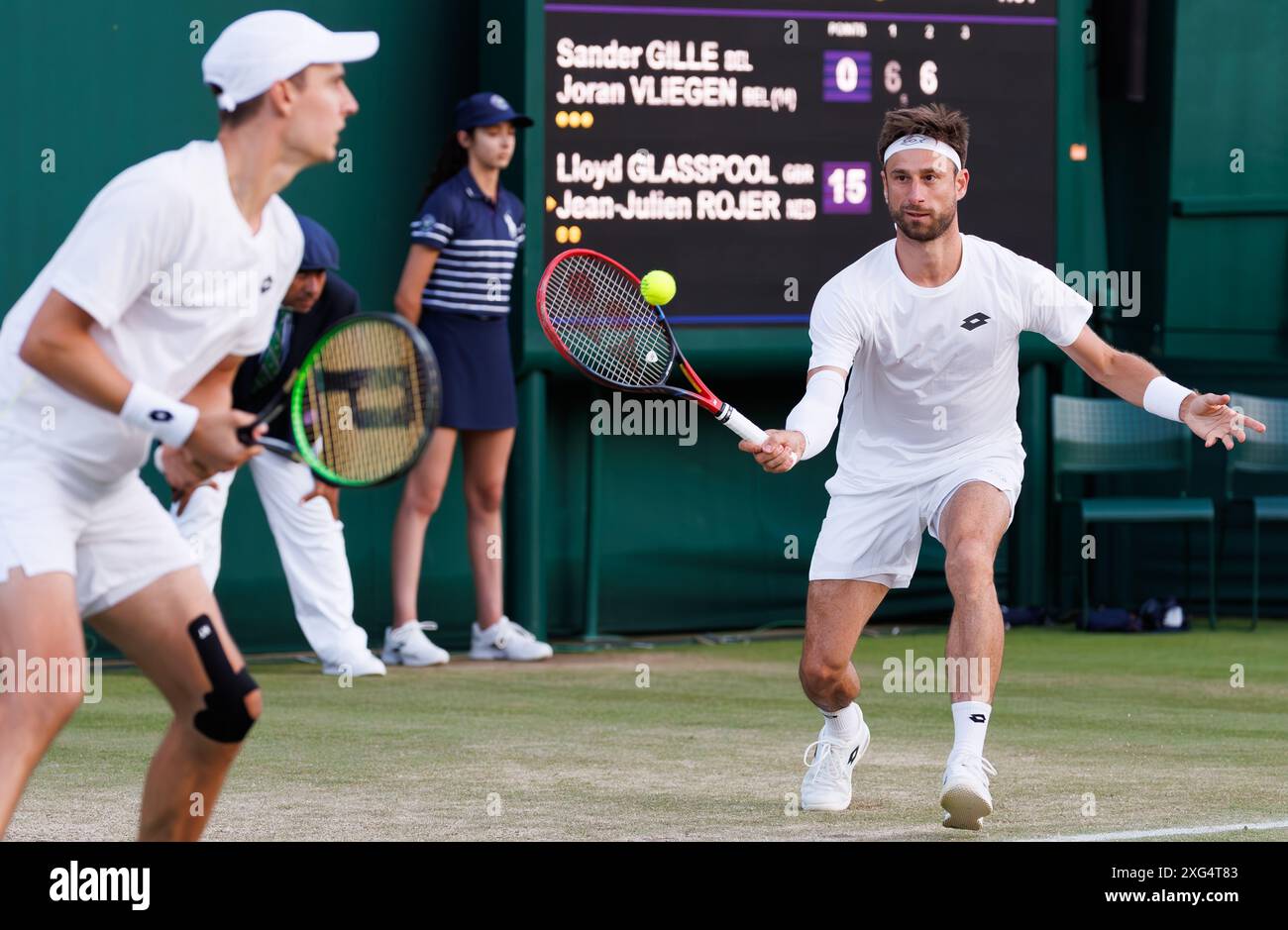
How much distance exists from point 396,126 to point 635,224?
49.5 inches

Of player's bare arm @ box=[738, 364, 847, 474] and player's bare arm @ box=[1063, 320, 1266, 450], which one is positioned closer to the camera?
player's bare arm @ box=[738, 364, 847, 474]

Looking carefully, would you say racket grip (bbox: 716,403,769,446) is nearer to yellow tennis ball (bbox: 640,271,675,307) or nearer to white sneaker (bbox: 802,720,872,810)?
yellow tennis ball (bbox: 640,271,675,307)

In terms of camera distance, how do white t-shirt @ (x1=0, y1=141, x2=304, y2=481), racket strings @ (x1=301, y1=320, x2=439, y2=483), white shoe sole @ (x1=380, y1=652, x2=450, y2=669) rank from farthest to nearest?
white shoe sole @ (x1=380, y1=652, x2=450, y2=669) → racket strings @ (x1=301, y1=320, x2=439, y2=483) → white t-shirt @ (x1=0, y1=141, x2=304, y2=481)

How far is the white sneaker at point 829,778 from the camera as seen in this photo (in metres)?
5.67

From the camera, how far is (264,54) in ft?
12.8

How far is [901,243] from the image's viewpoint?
5.82m

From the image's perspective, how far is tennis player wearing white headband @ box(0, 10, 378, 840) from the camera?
375cm

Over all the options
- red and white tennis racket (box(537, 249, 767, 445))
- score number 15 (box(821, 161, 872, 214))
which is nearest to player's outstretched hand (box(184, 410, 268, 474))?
red and white tennis racket (box(537, 249, 767, 445))

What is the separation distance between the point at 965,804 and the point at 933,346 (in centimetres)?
126

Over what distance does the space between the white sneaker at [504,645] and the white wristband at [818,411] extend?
12.9ft

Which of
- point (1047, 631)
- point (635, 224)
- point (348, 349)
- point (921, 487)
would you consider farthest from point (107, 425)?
point (1047, 631)

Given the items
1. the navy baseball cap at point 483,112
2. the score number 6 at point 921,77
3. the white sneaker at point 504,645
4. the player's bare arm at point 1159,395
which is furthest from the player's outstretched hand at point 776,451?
the score number 6 at point 921,77

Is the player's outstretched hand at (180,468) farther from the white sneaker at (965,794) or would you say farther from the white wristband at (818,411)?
the white sneaker at (965,794)

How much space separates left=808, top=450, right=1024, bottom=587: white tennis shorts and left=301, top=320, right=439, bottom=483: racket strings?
2.07 m
